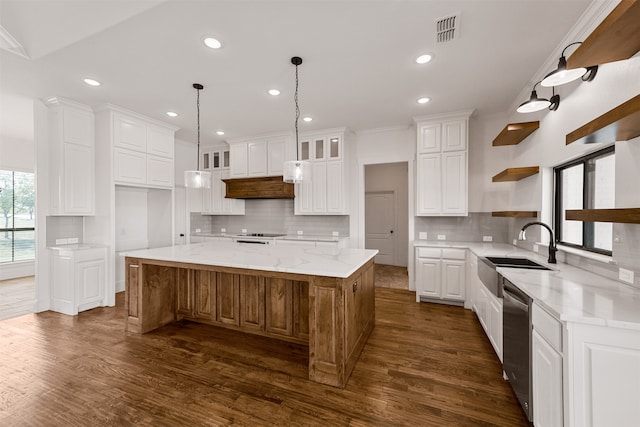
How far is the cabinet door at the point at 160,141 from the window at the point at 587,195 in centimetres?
553

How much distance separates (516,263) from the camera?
2555 mm

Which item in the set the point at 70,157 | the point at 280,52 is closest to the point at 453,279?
the point at 280,52

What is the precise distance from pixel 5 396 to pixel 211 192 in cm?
442

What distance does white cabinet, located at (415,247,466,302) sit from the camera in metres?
3.81

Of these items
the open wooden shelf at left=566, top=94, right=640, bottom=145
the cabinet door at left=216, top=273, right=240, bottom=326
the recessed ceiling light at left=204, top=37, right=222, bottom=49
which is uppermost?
the recessed ceiling light at left=204, top=37, right=222, bottom=49

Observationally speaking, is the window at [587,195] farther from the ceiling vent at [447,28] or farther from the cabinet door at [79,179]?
the cabinet door at [79,179]

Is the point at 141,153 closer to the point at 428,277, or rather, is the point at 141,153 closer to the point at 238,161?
the point at 238,161

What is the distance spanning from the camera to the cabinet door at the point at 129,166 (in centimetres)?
394

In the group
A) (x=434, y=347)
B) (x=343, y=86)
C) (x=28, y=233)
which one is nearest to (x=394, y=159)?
(x=343, y=86)

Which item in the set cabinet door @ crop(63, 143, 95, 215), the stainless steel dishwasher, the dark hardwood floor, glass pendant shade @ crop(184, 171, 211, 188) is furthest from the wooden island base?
cabinet door @ crop(63, 143, 95, 215)

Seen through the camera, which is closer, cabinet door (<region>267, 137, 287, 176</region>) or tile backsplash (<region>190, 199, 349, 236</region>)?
cabinet door (<region>267, 137, 287, 176</region>)

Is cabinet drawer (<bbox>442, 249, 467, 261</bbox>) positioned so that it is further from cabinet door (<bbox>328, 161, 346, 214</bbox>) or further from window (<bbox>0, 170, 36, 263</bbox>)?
window (<bbox>0, 170, 36, 263</bbox>)

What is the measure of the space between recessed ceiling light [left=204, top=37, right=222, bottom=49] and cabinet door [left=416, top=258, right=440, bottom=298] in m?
3.68

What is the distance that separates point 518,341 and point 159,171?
5173mm
